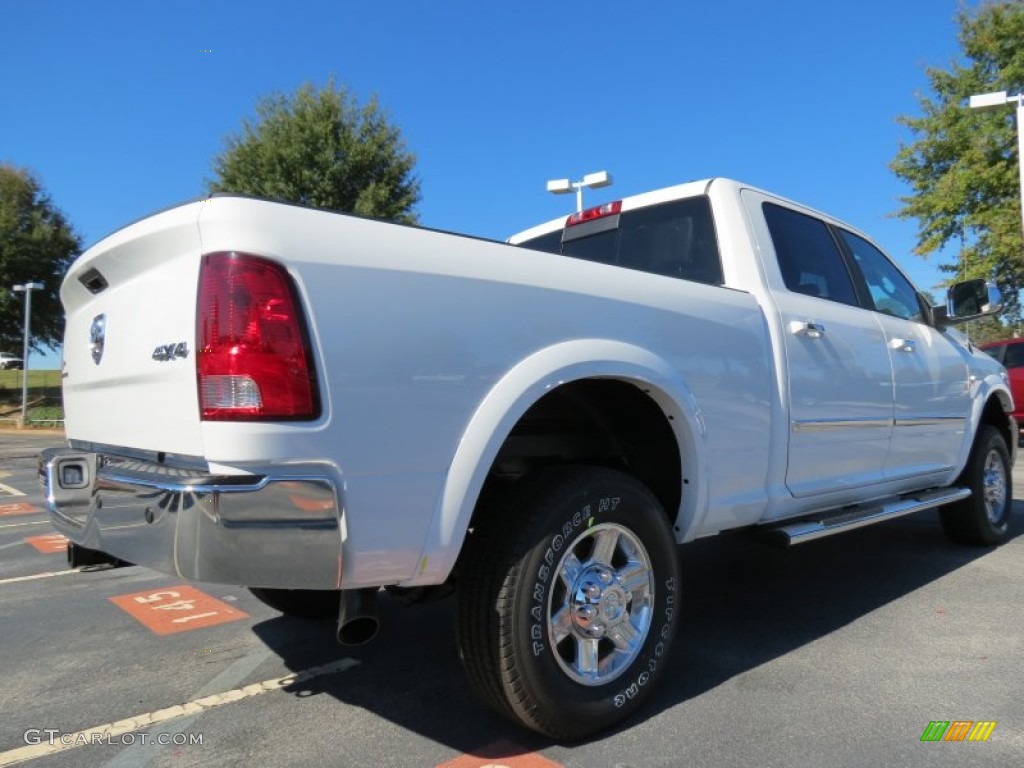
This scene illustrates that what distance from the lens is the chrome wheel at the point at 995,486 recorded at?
209 inches

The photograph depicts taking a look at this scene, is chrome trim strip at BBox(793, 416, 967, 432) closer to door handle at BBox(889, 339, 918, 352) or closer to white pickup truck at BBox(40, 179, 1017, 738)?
white pickup truck at BBox(40, 179, 1017, 738)

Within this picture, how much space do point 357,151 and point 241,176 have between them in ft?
11.5

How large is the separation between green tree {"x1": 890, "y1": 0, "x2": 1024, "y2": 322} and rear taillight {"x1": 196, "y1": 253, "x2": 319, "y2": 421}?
763 inches

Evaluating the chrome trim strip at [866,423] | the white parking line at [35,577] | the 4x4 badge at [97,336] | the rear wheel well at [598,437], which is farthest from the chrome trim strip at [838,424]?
the white parking line at [35,577]

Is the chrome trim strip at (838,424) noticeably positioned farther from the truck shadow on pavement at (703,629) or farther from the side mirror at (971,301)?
the side mirror at (971,301)

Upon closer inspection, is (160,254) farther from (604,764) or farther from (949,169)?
(949,169)

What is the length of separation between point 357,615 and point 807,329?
2.36m

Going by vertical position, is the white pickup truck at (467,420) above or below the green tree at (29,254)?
below

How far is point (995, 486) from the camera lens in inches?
213

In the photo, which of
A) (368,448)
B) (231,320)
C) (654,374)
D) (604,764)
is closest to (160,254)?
(231,320)

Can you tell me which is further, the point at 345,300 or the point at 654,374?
the point at 654,374

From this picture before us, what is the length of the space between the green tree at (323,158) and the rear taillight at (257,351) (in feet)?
67.8

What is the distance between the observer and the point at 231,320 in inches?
76.9

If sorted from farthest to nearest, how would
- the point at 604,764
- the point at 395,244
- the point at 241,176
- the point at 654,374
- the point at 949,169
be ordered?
1. the point at 241,176
2. the point at 949,169
3. the point at 654,374
4. the point at 604,764
5. the point at 395,244
